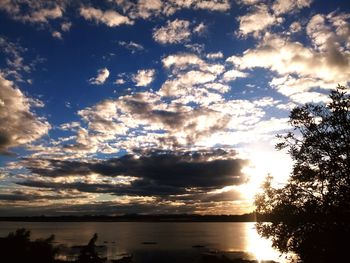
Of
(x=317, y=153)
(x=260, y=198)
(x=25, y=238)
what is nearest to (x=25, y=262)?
(x=25, y=238)

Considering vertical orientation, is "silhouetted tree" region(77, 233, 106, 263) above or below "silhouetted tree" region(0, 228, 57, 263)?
below

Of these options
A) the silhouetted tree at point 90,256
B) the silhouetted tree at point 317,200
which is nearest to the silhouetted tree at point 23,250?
the silhouetted tree at point 90,256

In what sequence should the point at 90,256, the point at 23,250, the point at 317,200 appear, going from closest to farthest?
the point at 317,200, the point at 23,250, the point at 90,256

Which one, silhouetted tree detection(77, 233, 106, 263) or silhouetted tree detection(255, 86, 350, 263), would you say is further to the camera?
silhouetted tree detection(77, 233, 106, 263)

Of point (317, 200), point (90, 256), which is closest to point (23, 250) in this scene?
point (90, 256)

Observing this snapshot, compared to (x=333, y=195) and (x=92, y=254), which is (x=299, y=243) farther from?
(x=92, y=254)

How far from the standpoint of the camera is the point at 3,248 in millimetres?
42500

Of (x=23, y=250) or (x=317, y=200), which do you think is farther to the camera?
(x=23, y=250)

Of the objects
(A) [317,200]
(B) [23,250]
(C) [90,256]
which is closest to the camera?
(A) [317,200]

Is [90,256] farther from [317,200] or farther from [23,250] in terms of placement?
[317,200]

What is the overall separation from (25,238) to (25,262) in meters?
2.89

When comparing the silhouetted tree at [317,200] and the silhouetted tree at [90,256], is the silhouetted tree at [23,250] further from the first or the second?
the silhouetted tree at [317,200]

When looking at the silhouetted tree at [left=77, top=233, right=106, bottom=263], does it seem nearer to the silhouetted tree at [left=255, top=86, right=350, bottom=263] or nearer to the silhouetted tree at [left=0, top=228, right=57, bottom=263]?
the silhouetted tree at [left=0, top=228, right=57, bottom=263]

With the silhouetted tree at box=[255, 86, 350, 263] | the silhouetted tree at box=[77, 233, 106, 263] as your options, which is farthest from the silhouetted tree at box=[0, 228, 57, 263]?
the silhouetted tree at box=[255, 86, 350, 263]
